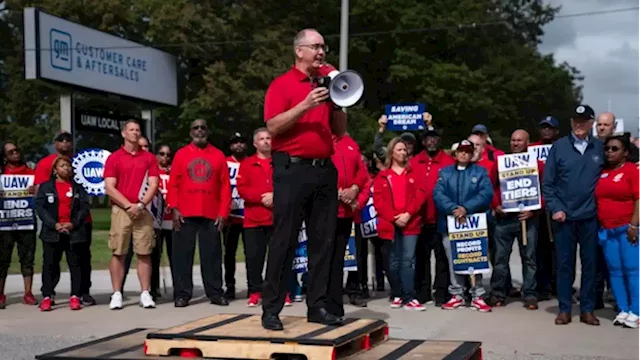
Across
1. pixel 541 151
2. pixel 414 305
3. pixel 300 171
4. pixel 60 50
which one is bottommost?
pixel 414 305

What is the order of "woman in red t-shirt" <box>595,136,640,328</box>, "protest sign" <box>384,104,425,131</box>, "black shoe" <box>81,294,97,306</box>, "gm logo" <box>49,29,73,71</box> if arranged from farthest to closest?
1. "gm logo" <box>49,29,73,71</box>
2. "protest sign" <box>384,104,425,131</box>
3. "black shoe" <box>81,294,97,306</box>
4. "woman in red t-shirt" <box>595,136,640,328</box>

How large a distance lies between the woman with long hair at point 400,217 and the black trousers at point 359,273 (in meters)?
0.44

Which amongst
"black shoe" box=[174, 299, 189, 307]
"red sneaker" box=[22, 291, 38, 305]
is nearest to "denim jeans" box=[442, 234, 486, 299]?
"black shoe" box=[174, 299, 189, 307]

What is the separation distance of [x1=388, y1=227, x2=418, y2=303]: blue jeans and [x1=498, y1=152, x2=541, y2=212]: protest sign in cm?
119

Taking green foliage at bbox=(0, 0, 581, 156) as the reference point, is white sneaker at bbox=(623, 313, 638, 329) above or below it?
below

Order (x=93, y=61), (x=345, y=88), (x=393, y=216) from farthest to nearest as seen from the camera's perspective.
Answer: (x=93, y=61) → (x=393, y=216) → (x=345, y=88)

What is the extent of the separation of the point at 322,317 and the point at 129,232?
16.5 ft

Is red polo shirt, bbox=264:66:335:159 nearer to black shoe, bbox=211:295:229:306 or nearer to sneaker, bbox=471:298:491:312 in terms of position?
sneaker, bbox=471:298:491:312

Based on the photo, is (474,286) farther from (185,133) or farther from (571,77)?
(571,77)

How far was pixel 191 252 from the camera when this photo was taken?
1198 centimetres

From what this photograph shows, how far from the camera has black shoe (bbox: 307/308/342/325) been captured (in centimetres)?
720

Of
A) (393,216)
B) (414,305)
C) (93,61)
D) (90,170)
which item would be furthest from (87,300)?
(93,61)

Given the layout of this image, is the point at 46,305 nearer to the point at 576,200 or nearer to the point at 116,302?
the point at 116,302

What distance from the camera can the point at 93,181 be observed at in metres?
13.4
